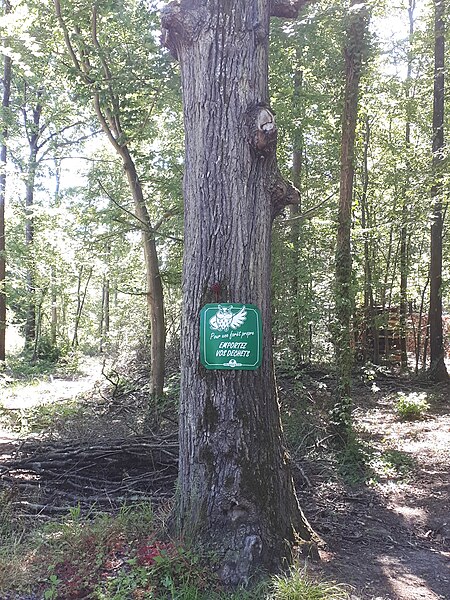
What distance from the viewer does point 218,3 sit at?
3.61 metres

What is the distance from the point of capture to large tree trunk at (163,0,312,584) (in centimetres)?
340

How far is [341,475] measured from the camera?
6137mm

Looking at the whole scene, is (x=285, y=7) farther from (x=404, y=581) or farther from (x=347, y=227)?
(x=404, y=581)

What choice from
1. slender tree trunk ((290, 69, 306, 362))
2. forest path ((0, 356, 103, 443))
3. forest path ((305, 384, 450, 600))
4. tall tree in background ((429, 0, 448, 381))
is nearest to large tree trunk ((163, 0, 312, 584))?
forest path ((305, 384, 450, 600))

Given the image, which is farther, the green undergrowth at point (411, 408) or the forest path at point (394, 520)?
the green undergrowth at point (411, 408)

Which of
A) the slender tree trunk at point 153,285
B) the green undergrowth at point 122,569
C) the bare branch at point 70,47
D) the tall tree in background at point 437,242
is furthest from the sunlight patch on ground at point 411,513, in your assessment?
the bare branch at point 70,47

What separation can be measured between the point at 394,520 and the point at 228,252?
10.4 ft

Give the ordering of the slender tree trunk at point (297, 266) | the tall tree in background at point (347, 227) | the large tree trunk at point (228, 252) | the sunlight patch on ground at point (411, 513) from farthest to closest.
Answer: the slender tree trunk at point (297, 266), the tall tree in background at point (347, 227), the sunlight patch on ground at point (411, 513), the large tree trunk at point (228, 252)

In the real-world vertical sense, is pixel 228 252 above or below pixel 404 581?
above

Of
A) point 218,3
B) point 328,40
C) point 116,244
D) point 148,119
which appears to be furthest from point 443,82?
point 218,3

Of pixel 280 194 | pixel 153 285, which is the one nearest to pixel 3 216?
pixel 153 285

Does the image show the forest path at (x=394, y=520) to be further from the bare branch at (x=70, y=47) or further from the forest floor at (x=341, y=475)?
the bare branch at (x=70, y=47)

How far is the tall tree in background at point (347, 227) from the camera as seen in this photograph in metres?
7.06

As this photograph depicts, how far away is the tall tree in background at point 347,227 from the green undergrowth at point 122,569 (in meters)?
3.92
